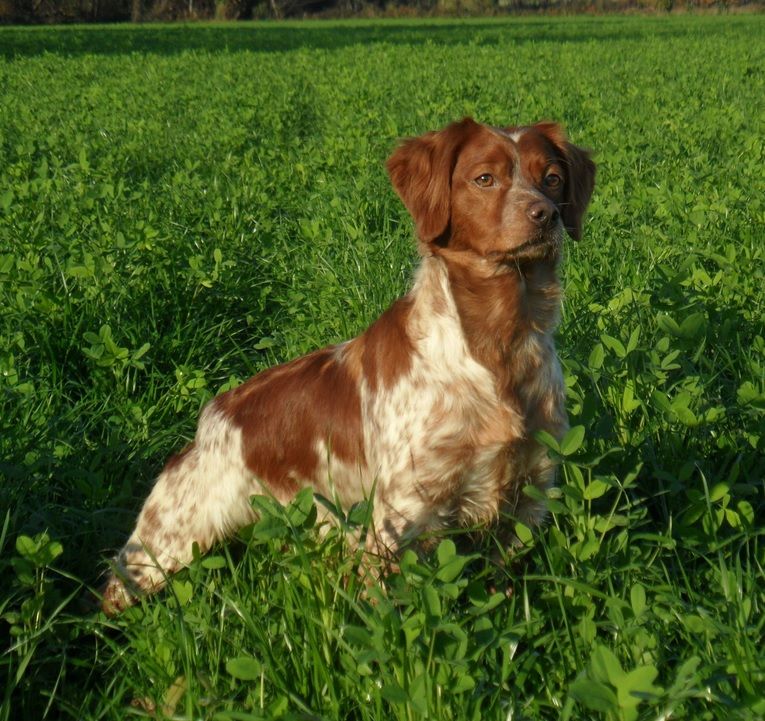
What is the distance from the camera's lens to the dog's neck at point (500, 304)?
10.5 ft

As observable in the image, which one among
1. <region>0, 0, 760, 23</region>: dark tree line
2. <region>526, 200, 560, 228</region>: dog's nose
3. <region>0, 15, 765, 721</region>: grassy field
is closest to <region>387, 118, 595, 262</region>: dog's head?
<region>526, 200, 560, 228</region>: dog's nose

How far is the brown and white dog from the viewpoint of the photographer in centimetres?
301

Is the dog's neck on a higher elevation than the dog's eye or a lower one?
lower

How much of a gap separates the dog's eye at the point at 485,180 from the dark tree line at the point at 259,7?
2391 inches

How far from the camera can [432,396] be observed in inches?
120

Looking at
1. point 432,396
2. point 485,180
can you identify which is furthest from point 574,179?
point 432,396

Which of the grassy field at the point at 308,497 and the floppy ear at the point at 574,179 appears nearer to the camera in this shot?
the grassy field at the point at 308,497

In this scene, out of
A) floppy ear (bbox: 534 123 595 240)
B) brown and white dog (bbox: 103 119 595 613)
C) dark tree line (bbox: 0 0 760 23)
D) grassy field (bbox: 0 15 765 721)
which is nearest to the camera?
grassy field (bbox: 0 15 765 721)

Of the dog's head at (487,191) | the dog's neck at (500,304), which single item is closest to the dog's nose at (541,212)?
the dog's head at (487,191)

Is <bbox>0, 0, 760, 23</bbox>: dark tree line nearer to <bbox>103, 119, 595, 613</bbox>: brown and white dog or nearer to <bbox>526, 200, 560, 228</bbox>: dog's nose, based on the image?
<bbox>103, 119, 595, 613</bbox>: brown and white dog

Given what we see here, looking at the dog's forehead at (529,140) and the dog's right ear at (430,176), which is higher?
the dog's forehead at (529,140)

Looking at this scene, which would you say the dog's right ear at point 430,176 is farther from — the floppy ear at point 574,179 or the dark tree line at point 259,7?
the dark tree line at point 259,7

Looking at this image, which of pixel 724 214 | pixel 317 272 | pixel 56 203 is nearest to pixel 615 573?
pixel 317 272

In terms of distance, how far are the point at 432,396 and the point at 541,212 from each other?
0.64 m
